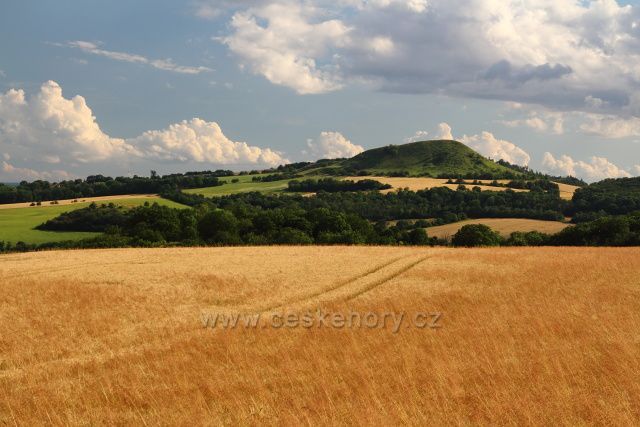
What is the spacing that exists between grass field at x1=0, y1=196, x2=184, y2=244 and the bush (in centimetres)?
7090

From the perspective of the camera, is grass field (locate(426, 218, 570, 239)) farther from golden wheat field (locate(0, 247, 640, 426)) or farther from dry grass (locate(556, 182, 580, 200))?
golden wheat field (locate(0, 247, 640, 426))

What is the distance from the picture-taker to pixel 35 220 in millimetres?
115938

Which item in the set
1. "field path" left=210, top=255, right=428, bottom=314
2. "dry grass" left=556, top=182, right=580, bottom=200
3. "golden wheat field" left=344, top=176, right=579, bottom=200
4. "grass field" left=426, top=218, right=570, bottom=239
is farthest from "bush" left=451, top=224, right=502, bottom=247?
"golden wheat field" left=344, top=176, right=579, bottom=200

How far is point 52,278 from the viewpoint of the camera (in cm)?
3328

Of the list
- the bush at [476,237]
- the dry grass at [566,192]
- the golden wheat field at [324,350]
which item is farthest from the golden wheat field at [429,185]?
the golden wheat field at [324,350]

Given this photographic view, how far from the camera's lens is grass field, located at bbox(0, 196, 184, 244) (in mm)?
100125

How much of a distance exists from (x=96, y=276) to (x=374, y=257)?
21056 mm

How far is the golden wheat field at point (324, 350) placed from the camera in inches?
457

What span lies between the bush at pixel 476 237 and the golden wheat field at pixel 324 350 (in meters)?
37.6

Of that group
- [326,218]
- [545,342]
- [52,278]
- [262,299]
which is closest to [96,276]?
[52,278]

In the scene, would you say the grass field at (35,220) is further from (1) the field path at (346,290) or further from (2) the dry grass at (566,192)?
(2) the dry grass at (566,192)

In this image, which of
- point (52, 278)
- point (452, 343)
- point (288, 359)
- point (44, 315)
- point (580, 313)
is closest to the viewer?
point (288, 359)

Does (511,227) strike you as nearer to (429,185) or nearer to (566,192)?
(429,185)

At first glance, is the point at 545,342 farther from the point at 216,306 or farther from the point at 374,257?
the point at 374,257
